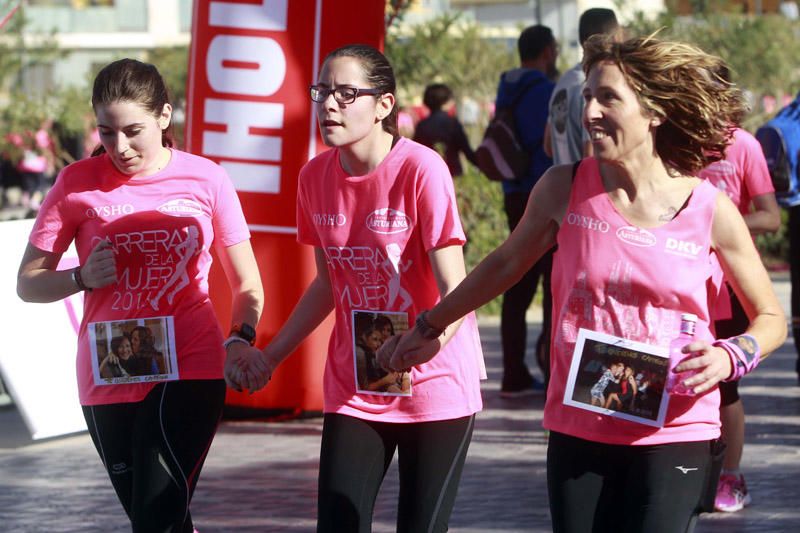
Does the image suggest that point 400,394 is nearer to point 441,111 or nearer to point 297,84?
point 297,84

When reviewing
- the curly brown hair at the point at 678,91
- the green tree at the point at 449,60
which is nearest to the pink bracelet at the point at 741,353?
the curly brown hair at the point at 678,91

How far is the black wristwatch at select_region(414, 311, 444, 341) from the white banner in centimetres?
489

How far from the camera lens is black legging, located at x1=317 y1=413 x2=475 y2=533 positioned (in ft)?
13.3

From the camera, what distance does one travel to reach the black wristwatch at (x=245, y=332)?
172 inches

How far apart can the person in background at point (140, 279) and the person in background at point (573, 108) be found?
2.92 metres

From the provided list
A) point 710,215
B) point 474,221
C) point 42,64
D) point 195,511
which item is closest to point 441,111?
point 474,221

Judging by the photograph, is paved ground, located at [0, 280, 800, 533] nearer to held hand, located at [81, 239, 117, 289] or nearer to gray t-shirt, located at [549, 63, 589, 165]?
gray t-shirt, located at [549, 63, 589, 165]

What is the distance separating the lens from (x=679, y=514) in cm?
350

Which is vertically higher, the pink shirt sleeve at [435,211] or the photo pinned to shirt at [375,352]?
the pink shirt sleeve at [435,211]

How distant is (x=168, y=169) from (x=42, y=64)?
46.8 meters

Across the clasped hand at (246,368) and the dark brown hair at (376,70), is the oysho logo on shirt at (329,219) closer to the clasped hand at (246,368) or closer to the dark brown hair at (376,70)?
the dark brown hair at (376,70)

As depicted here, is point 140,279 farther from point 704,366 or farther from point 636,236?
point 704,366

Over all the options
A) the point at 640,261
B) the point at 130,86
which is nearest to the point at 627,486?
the point at 640,261

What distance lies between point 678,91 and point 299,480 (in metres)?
4.05
